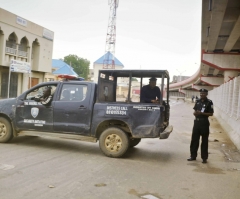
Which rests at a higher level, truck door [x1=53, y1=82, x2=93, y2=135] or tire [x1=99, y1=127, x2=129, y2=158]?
truck door [x1=53, y1=82, x2=93, y2=135]

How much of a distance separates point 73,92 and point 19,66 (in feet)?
62.4

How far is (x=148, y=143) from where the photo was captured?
888 centimetres

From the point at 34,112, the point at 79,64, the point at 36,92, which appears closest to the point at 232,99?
the point at 36,92

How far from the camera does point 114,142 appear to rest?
6.54 metres

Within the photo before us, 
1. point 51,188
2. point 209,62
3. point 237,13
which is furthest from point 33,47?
point 51,188

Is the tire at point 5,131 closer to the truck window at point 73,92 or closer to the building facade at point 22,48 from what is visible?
the truck window at point 73,92

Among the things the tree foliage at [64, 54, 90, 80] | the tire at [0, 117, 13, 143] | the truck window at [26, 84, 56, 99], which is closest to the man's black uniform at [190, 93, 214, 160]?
the truck window at [26, 84, 56, 99]

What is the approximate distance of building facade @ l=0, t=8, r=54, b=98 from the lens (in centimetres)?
2333

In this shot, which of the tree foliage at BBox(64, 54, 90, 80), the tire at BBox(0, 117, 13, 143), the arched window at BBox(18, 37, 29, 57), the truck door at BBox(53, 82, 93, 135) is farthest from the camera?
the tree foliage at BBox(64, 54, 90, 80)

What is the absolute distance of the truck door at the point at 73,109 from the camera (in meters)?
6.72

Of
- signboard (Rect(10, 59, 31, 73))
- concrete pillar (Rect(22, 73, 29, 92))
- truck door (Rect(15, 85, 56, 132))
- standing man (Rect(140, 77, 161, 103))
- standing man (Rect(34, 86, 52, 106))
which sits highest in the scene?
signboard (Rect(10, 59, 31, 73))

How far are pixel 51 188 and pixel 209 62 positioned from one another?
19258 mm

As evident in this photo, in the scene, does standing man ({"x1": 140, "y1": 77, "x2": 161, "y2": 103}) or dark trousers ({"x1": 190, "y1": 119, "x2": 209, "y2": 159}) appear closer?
dark trousers ({"x1": 190, "y1": 119, "x2": 209, "y2": 159})

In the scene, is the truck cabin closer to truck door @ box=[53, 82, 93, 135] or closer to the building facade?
truck door @ box=[53, 82, 93, 135]
